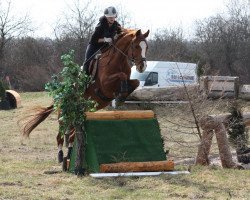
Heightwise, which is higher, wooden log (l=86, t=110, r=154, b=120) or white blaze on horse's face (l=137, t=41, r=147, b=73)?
white blaze on horse's face (l=137, t=41, r=147, b=73)

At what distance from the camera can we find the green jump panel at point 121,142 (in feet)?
24.6

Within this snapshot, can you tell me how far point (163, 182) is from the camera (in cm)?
671

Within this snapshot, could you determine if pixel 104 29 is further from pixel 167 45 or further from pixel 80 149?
pixel 167 45

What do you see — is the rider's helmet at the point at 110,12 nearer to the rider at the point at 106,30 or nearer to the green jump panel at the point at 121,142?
the rider at the point at 106,30

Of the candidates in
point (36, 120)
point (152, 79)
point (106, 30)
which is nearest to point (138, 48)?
point (106, 30)

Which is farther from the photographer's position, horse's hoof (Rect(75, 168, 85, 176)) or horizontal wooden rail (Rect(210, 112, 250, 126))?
horizontal wooden rail (Rect(210, 112, 250, 126))

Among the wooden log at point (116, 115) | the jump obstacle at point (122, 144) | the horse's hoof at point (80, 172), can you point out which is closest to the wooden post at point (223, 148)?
the jump obstacle at point (122, 144)

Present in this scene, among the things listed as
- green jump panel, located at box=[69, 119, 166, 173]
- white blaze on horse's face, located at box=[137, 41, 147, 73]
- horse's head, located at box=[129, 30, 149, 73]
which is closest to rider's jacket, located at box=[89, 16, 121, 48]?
horse's head, located at box=[129, 30, 149, 73]

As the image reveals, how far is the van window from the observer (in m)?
23.4

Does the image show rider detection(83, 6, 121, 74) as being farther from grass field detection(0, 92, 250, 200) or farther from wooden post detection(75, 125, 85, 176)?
grass field detection(0, 92, 250, 200)

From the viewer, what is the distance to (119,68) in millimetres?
8727

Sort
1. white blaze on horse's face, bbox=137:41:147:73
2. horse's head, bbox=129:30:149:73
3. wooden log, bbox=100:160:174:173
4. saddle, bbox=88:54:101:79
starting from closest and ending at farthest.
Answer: wooden log, bbox=100:160:174:173
white blaze on horse's face, bbox=137:41:147:73
horse's head, bbox=129:30:149:73
saddle, bbox=88:54:101:79

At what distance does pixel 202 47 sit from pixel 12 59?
14.8 meters

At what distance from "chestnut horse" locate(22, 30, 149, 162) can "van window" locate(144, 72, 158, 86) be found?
14301mm
